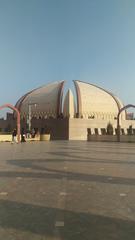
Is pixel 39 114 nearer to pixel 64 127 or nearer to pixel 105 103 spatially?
pixel 64 127

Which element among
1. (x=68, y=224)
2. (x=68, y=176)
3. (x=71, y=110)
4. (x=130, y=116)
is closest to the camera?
(x=68, y=224)

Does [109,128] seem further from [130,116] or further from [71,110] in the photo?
[130,116]

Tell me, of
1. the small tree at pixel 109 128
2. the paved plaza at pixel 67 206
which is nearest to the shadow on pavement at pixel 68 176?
the paved plaza at pixel 67 206

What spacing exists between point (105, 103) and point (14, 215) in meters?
56.1

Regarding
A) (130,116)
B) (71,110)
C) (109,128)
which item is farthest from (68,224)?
(130,116)

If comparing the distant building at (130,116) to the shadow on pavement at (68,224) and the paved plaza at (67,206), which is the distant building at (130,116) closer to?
the paved plaza at (67,206)

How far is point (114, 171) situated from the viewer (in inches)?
333

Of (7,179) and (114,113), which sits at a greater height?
(114,113)

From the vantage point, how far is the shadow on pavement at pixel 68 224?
340 centimetres

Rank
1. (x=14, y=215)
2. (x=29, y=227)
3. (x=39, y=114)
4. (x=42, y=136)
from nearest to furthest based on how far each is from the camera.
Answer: (x=29, y=227)
(x=14, y=215)
(x=42, y=136)
(x=39, y=114)

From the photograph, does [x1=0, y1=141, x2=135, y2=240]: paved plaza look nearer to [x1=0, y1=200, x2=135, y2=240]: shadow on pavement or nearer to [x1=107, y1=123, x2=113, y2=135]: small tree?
[x1=0, y1=200, x2=135, y2=240]: shadow on pavement

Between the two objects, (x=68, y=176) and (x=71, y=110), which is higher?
(x=71, y=110)

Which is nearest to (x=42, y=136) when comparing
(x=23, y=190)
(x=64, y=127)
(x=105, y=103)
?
(x=64, y=127)

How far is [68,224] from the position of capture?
376 cm
